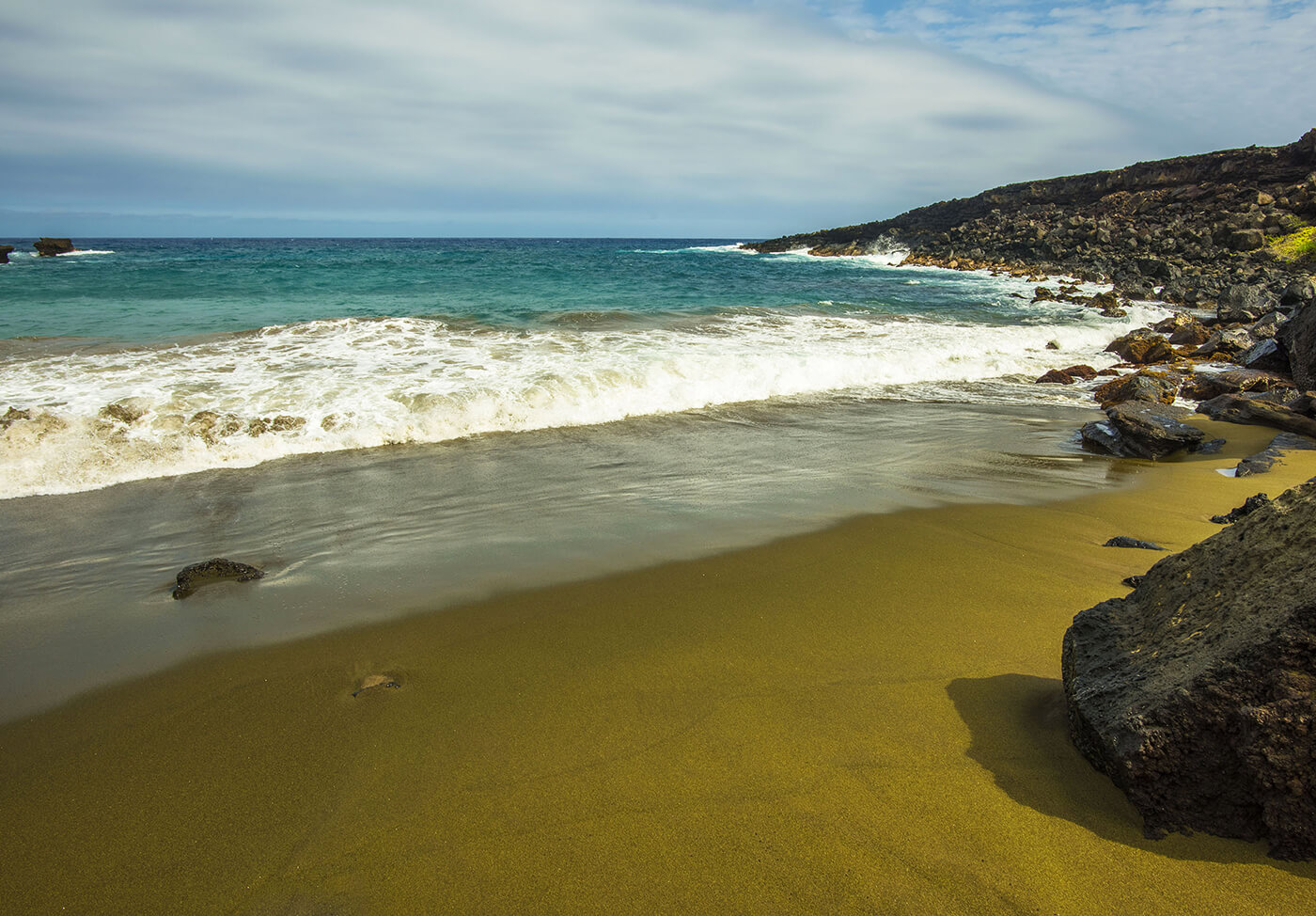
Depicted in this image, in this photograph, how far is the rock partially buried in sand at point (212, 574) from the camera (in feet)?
14.0

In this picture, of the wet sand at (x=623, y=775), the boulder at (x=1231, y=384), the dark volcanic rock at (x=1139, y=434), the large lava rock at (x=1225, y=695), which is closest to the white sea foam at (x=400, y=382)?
the boulder at (x=1231, y=384)

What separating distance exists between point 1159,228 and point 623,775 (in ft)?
146

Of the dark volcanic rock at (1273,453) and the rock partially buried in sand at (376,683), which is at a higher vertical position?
the dark volcanic rock at (1273,453)

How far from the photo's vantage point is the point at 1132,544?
469 centimetres

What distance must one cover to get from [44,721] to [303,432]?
4629 millimetres

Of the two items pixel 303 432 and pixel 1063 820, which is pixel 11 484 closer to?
pixel 303 432

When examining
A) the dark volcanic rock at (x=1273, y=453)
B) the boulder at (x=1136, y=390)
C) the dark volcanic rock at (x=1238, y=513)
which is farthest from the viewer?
the boulder at (x=1136, y=390)

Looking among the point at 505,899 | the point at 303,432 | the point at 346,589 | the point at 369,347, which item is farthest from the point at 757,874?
the point at 369,347

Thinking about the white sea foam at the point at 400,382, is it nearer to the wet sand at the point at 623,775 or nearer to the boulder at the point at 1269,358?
the boulder at the point at 1269,358

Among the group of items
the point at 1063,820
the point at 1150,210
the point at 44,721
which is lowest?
the point at 44,721

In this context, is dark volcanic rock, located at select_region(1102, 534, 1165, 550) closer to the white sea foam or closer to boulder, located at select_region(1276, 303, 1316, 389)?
the white sea foam

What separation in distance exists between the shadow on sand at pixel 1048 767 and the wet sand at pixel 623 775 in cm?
1

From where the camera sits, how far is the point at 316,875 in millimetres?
2242

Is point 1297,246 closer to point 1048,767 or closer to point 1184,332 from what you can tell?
point 1184,332
